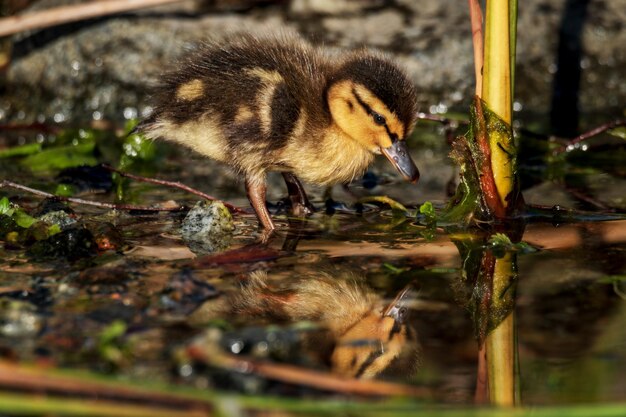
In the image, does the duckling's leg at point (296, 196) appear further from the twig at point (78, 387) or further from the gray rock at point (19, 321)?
the twig at point (78, 387)

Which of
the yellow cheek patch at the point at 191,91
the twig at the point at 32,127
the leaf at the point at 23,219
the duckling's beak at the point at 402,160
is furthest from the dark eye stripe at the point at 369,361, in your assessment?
the twig at the point at 32,127

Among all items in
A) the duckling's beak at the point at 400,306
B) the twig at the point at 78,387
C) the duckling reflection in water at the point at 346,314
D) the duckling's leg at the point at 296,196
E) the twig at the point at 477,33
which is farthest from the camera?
the duckling's leg at the point at 296,196

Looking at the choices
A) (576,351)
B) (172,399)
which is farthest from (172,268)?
(576,351)

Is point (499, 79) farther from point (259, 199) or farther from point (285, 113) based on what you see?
point (259, 199)

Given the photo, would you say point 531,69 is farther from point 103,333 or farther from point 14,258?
point 103,333

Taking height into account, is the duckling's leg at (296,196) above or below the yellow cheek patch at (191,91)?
below

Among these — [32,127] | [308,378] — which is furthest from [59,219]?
[32,127]

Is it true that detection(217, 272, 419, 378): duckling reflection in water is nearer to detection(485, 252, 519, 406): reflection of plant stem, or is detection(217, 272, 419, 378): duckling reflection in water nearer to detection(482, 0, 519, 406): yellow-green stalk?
detection(485, 252, 519, 406): reflection of plant stem

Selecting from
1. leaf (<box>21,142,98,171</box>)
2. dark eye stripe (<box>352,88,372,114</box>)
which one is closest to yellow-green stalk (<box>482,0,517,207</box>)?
dark eye stripe (<box>352,88,372,114</box>)
